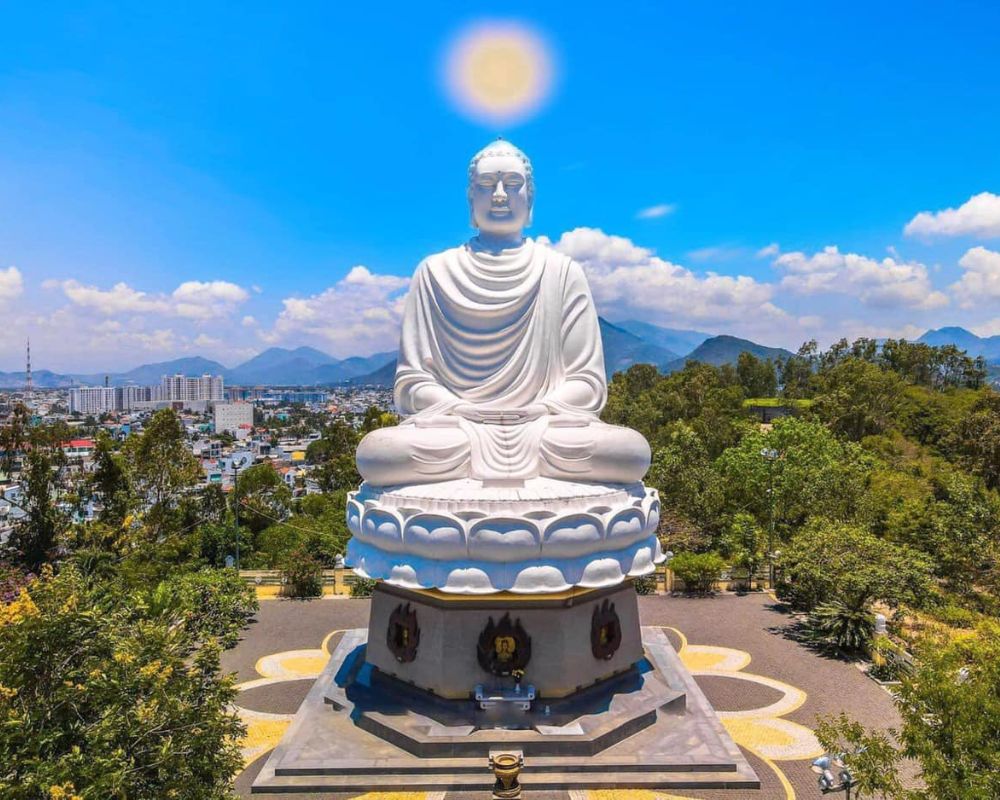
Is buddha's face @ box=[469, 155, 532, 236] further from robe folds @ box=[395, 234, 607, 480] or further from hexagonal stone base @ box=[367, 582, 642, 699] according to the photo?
hexagonal stone base @ box=[367, 582, 642, 699]

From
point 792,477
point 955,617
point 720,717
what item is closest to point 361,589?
point 720,717

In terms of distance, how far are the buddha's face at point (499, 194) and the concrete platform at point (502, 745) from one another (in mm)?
7191

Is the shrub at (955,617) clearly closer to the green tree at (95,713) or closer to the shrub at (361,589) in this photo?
the shrub at (361,589)

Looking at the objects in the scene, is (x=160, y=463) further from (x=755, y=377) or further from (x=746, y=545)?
(x=755, y=377)

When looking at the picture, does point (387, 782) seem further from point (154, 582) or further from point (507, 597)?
point (154, 582)

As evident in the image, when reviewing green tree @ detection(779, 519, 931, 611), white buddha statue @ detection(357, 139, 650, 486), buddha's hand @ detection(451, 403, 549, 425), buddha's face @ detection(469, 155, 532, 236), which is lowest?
green tree @ detection(779, 519, 931, 611)

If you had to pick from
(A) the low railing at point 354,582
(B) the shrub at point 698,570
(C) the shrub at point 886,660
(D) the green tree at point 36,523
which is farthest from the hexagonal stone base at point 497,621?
(D) the green tree at point 36,523

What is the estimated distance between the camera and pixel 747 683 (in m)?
11.3

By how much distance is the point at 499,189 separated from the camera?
1138 centimetres

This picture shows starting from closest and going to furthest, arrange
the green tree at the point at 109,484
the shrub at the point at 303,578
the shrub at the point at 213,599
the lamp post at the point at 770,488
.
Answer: the shrub at the point at 213,599 → the shrub at the point at 303,578 → the green tree at the point at 109,484 → the lamp post at the point at 770,488

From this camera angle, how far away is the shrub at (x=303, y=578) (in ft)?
54.4

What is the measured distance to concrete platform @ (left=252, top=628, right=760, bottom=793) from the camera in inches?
320

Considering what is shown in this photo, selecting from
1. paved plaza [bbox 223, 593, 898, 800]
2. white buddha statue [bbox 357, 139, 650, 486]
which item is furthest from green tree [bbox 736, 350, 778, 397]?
white buddha statue [bbox 357, 139, 650, 486]

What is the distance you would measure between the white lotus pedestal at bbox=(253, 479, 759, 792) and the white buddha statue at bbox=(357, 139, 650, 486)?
124 centimetres
